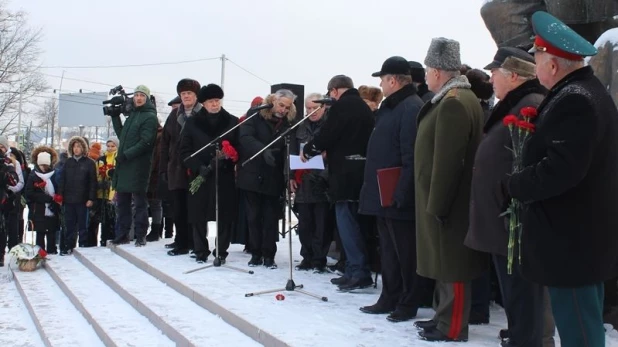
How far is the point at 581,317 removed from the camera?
2744 mm

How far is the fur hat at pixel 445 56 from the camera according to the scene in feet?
13.9

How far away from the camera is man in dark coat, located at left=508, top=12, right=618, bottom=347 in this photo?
8.84 ft

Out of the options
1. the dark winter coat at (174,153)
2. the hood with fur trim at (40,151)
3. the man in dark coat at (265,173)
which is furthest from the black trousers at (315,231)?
the hood with fur trim at (40,151)

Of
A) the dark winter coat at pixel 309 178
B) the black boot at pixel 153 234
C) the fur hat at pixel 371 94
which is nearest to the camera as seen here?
the dark winter coat at pixel 309 178

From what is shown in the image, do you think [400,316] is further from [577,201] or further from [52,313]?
[52,313]

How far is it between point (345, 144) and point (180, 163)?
2.62 m

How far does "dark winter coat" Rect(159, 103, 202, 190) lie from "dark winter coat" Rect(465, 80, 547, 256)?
4548 millimetres

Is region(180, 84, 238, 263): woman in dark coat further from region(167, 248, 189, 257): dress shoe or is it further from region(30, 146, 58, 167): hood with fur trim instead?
region(30, 146, 58, 167): hood with fur trim

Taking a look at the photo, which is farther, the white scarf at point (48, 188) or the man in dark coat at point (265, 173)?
the white scarf at point (48, 188)

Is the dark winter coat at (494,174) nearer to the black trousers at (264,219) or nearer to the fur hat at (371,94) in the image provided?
the fur hat at (371,94)

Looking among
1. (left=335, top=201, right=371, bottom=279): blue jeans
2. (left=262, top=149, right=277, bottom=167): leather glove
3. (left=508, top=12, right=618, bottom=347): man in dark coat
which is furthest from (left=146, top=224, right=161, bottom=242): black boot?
(left=508, top=12, right=618, bottom=347): man in dark coat

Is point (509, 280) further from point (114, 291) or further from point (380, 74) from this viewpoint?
point (114, 291)

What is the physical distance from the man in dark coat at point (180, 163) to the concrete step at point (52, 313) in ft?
4.63

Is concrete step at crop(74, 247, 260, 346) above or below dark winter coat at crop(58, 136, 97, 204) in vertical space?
below
